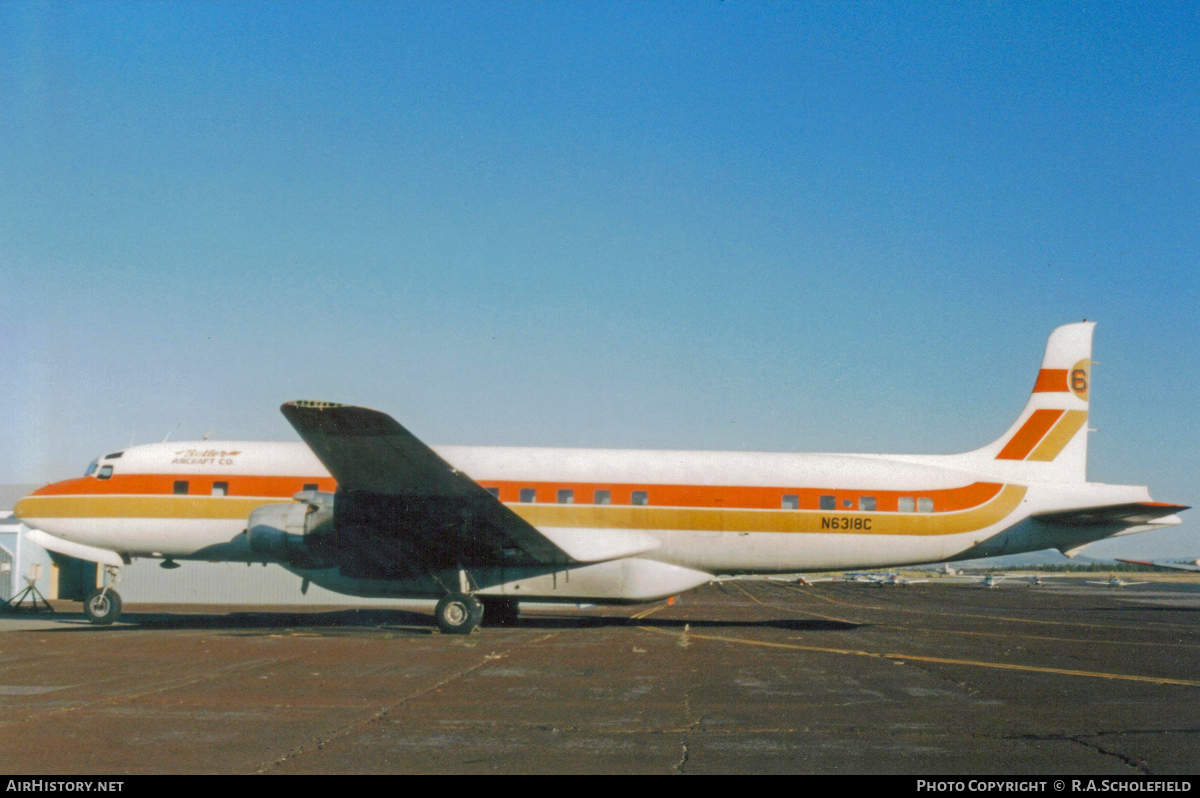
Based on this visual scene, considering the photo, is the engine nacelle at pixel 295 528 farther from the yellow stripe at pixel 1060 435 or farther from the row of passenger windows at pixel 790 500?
the yellow stripe at pixel 1060 435

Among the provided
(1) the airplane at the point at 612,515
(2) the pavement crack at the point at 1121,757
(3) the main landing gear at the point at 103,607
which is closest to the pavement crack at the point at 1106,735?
(2) the pavement crack at the point at 1121,757

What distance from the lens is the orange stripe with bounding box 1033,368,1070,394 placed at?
22.0 meters

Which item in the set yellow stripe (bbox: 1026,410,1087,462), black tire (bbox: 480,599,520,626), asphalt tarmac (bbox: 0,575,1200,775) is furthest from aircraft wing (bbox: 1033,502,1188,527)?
black tire (bbox: 480,599,520,626)

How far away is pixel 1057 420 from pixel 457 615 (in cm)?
1496

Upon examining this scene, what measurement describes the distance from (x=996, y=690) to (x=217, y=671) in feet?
33.4

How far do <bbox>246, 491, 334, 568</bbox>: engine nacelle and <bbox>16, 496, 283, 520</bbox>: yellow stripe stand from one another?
5.53 feet

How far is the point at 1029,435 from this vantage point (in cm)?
2152

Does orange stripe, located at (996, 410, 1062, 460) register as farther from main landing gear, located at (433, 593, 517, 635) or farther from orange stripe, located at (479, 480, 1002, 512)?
main landing gear, located at (433, 593, 517, 635)

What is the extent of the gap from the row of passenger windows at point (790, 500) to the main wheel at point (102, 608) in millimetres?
8882

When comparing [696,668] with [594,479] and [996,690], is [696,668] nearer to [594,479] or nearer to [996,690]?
[996,690]

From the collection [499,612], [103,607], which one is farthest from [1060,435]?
[103,607]

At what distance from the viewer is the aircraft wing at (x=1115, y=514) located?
19.1 metres

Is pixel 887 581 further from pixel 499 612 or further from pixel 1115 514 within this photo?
pixel 499 612
